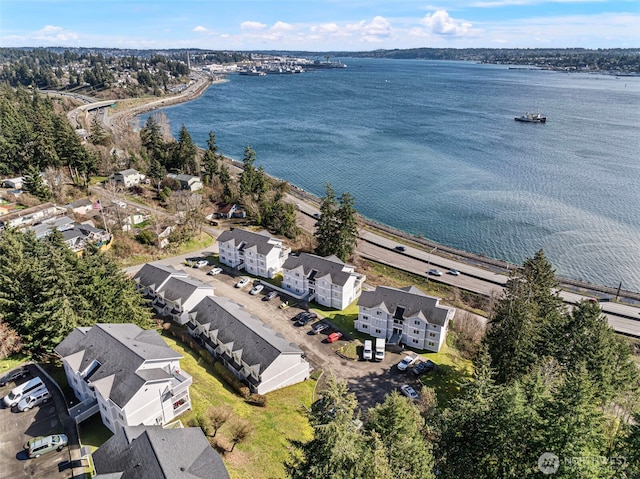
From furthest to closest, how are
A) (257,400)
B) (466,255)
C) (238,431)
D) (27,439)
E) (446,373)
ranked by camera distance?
(466,255) < (446,373) < (257,400) < (238,431) < (27,439)

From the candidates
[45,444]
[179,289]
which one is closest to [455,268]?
[179,289]

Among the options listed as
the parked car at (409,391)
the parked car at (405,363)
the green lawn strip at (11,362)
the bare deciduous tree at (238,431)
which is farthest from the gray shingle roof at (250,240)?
the bare deciduous tree at (238,431)

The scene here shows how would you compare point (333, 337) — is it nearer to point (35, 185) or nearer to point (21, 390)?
point (21, 390)

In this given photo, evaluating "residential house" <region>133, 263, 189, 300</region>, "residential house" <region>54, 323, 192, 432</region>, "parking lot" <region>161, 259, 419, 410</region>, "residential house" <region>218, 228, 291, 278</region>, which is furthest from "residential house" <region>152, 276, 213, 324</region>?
"residential house" <region>54, 323, 192, 432</region>

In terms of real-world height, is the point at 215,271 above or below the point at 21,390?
below

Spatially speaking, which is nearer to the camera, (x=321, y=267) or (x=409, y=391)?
(x=409, y=391)

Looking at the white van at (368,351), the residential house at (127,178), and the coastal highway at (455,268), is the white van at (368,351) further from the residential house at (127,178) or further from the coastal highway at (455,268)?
the residential house at (127,178)

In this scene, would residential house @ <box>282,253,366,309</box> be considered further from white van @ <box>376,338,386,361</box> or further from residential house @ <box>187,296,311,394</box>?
residential house @ <box>187,296,311,394</box>
